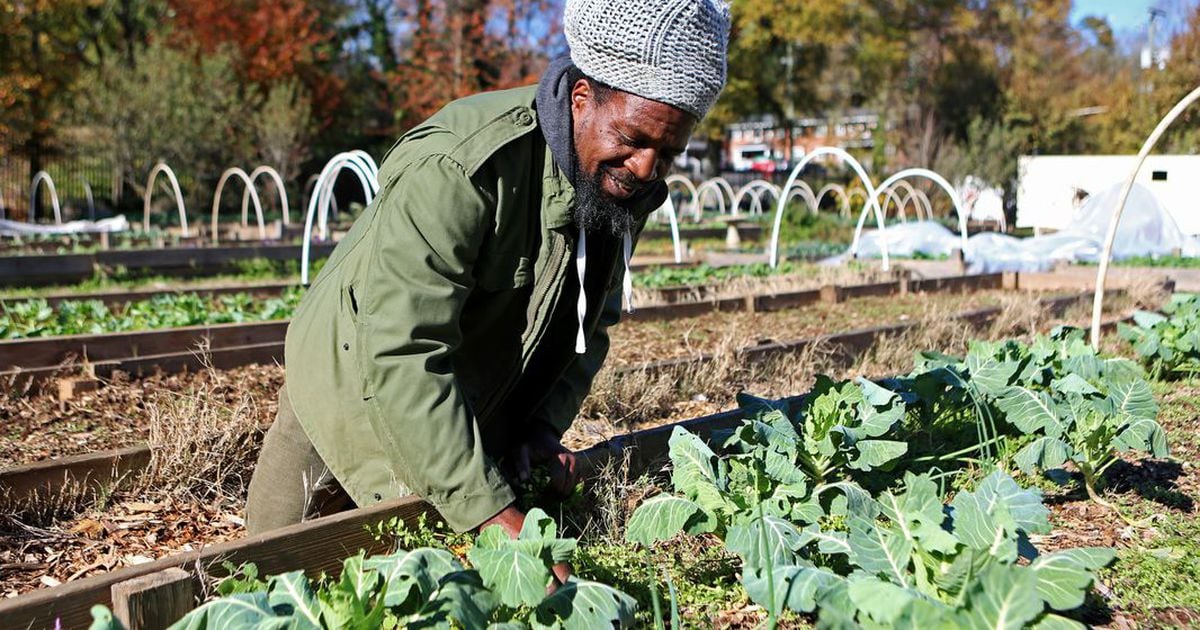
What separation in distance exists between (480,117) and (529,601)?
997 millimetres

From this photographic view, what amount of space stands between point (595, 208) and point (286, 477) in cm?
115

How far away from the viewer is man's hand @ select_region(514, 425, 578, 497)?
8.68 ft

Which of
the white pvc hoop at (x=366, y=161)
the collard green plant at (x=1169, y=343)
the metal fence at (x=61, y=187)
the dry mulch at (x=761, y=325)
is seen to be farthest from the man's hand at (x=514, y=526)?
the metal fence at (x=61, y=187)

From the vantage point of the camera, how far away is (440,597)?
1831 mm

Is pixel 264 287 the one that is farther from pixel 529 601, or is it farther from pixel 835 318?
pixel 529 601

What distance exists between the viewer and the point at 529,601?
1815 millimetres

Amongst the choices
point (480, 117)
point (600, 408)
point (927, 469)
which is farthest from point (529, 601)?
point (600, 408)

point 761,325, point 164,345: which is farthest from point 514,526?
point 761,325

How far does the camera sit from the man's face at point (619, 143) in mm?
2078

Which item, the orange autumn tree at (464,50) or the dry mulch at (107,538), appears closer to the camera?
the dry mulch at (107,538)

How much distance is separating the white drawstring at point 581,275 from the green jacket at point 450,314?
0.02 meters

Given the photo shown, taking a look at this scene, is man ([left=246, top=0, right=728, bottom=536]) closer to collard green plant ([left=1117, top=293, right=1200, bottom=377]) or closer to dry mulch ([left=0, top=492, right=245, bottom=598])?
dry mulch ([left=0, top=492, right=245, bottom=598])

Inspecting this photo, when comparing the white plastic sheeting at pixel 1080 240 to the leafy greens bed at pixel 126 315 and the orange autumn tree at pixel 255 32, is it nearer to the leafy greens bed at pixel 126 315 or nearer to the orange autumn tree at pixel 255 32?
the leafy greens bed at pixel 126 315

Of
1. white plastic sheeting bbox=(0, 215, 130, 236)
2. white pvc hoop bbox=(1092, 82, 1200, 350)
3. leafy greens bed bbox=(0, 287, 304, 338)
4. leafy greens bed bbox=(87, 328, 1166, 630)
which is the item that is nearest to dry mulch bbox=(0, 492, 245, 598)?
leafy greens bed bbox=(87, 328, 1166, 630)
